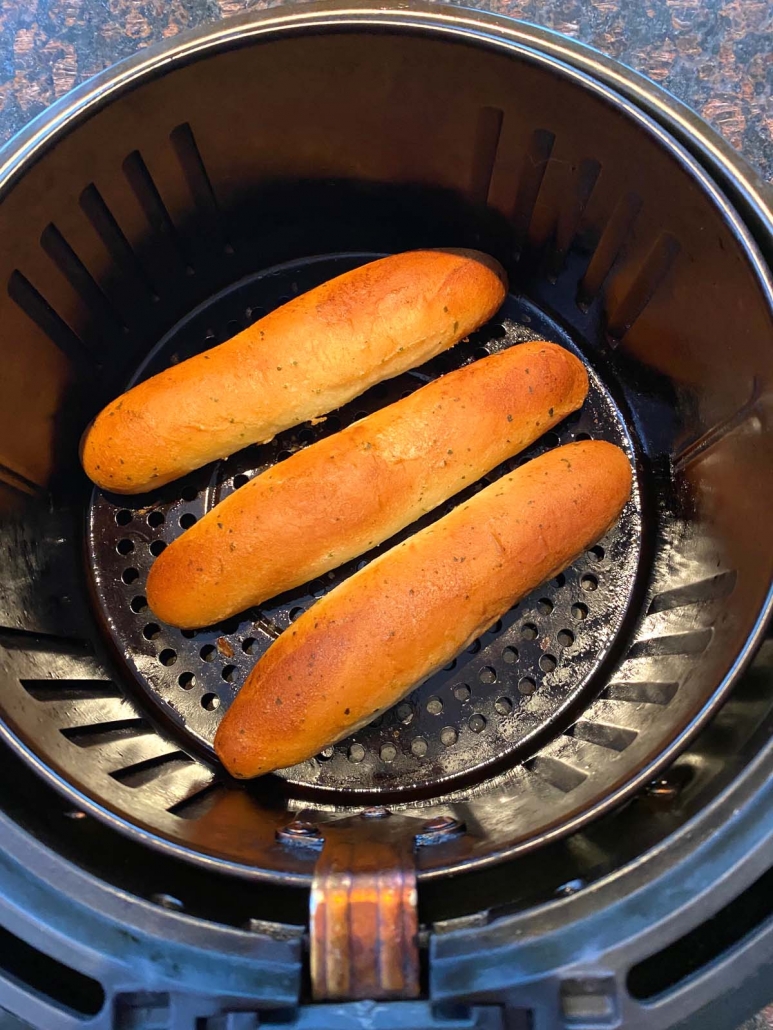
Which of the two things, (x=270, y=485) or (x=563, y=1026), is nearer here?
(x=563, y=1026)

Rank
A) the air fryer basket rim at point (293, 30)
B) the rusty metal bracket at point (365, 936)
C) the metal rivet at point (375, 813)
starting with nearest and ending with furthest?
the rusty metal bracket at point (365, 936)
the air fryer basket rim at point (293, 30)
the metal rivet at point (375, 813)

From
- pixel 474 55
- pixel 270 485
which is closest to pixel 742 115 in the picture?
pixel 474 55

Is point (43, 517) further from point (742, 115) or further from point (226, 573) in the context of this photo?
point (742, 115)

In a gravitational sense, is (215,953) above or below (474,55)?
below

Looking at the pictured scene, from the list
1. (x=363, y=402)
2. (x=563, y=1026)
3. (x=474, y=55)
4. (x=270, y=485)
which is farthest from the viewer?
(x=363, y=402)

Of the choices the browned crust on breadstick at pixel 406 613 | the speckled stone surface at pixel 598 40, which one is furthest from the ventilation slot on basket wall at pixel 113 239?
the browned crust on breadstick at pixel 406 613

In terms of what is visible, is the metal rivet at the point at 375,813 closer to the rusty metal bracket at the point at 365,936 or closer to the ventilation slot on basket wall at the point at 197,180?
the rusty metal bracket at the point at 365,936

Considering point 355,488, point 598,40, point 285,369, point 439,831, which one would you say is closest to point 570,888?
point 439,831
